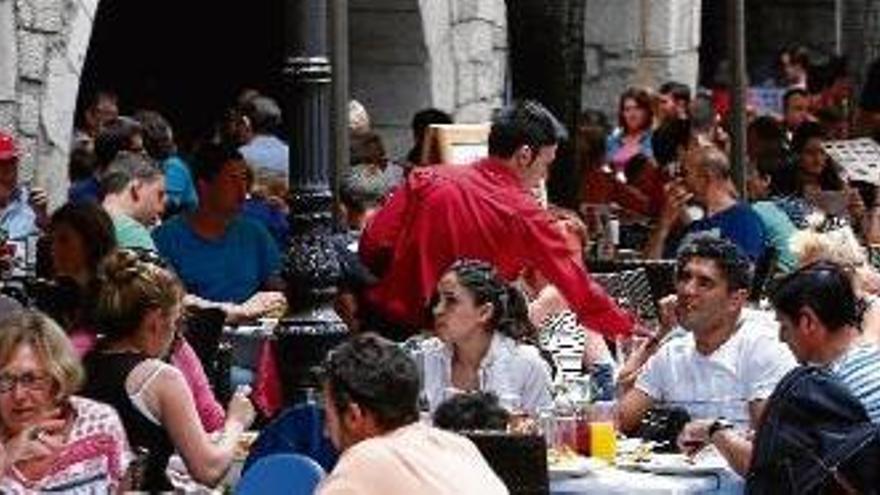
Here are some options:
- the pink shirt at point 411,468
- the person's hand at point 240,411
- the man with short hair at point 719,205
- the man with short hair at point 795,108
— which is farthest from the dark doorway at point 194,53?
the pink shirt at point 411,468

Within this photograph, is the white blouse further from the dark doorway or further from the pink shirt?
the dark doorway

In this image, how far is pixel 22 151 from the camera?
1496 centimetres

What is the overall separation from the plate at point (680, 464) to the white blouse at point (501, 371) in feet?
2.33

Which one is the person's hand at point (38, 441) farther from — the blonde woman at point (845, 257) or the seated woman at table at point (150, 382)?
the blonde woman at point (845, 257)

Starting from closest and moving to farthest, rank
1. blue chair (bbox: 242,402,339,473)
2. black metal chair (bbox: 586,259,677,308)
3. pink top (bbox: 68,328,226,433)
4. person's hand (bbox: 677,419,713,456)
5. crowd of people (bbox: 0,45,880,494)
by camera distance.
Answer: crowd of people (bbox: 0,45,880,494), blue chair (bbox: 242,402,339,473), person's hand (bbox: 677,419,713,456), pink top (bbox: 68,328,226,433), black metal chair (bbox: 586,259,677,308)

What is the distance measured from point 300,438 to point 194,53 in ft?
43.4

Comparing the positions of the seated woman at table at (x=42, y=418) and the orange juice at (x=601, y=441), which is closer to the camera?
the seated woman at table at (x=42, y=418)

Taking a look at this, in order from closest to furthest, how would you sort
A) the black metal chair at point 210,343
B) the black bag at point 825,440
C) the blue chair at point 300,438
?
the black bag at point 825,440 → the blue chair at point 300,438 → the black metal chair at point 210,343

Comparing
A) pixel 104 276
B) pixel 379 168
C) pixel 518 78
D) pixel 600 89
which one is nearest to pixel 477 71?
pixel 518 78

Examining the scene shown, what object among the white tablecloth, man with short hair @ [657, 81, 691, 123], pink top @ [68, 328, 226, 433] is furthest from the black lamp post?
man with short hair @ [657, 81, 691, 123]

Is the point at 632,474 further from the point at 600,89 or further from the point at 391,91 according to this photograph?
the point at 600,89

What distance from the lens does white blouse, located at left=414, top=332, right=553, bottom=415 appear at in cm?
1073

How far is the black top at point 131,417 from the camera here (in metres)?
9.55

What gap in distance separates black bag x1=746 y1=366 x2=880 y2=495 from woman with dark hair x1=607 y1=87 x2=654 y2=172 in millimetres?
11609
